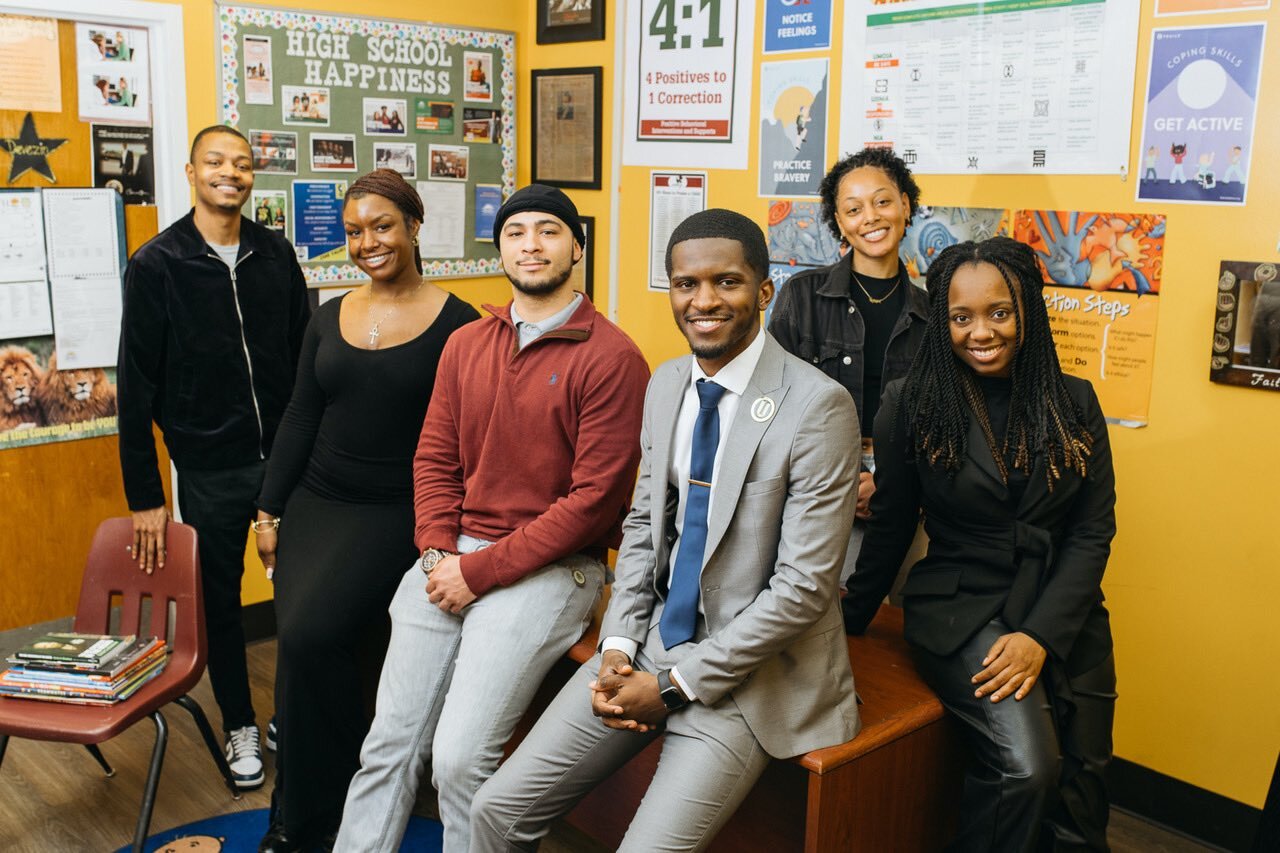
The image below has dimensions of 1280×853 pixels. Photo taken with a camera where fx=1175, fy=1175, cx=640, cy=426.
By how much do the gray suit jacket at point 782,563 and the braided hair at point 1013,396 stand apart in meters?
0.29

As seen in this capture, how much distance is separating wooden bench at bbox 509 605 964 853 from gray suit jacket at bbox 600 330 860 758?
8 cm

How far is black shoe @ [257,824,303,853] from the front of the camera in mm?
2742

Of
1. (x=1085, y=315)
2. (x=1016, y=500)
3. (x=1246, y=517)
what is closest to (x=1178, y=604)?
(x=1246, y=517)

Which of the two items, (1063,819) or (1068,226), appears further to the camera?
(1068,226)

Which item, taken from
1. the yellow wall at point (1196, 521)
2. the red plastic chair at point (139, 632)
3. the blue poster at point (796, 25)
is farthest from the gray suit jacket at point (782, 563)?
the blue poster at point (796, 25)

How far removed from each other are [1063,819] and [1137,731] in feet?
3.38

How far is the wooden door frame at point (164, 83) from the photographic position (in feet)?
11.7

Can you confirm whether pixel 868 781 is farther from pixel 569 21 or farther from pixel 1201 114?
pixel 569 21

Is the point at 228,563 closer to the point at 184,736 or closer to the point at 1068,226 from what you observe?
the point at 184,736

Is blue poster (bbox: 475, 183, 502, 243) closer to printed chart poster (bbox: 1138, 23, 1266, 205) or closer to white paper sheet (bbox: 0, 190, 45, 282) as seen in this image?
white paper sheet (bbox: 0, 190, 45, 282)

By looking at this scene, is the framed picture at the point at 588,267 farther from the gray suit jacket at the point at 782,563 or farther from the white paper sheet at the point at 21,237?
the gray suit jacket at the point at 782,563

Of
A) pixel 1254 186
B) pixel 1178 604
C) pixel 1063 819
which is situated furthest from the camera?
pixel 1178 604

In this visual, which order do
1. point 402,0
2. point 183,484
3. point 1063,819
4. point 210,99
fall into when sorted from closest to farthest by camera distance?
point 1063,819 < point 183,484 < point 210,99 < point 402,0

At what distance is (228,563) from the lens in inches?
126
